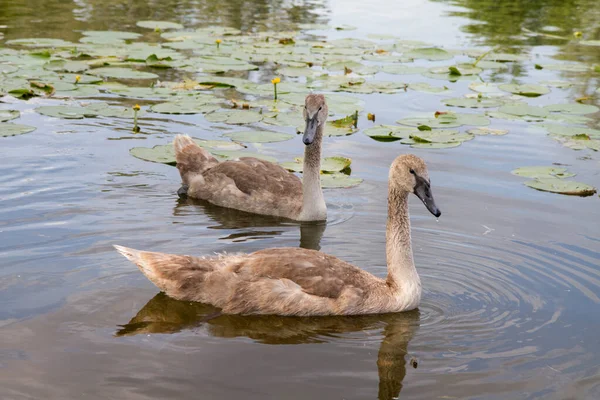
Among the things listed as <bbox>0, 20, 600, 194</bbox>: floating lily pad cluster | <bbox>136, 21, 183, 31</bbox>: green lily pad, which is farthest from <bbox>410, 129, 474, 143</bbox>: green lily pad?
<bbox>136, 21, 183, 31</bbox>: green lily pad

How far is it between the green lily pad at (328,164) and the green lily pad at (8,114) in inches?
158

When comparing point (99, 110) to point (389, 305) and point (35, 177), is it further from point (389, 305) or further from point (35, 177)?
point (389, 305)

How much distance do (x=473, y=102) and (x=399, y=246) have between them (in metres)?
7.17

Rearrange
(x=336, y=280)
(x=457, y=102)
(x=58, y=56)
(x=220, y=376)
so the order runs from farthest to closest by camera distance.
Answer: (x=58, y=56) < (x=457, y=102) < (x=336, y=280) < (x=220, y=376)

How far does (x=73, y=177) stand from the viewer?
454 inches

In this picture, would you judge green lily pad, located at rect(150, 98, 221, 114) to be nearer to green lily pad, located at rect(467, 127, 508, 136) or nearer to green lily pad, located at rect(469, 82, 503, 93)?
green lily pad, located at rect(467, 127, 508, 136)

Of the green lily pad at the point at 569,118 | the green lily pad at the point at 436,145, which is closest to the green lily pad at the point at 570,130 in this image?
the green lily pad at the point at 569,118

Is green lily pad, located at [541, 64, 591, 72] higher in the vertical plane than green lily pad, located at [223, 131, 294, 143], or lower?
higher

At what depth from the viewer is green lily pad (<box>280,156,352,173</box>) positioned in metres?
12.3

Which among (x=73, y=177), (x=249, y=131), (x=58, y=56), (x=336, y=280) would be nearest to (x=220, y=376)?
(x=336, y=280)

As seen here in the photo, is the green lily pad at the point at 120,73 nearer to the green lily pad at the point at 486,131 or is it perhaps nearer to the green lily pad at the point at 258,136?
the green lily pad at the point at 258,136

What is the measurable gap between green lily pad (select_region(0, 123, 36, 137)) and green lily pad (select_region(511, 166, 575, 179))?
6.63 m

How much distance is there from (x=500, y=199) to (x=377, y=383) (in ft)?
16.4

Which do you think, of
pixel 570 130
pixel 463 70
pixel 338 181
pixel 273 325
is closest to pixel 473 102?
pixel 570 130
